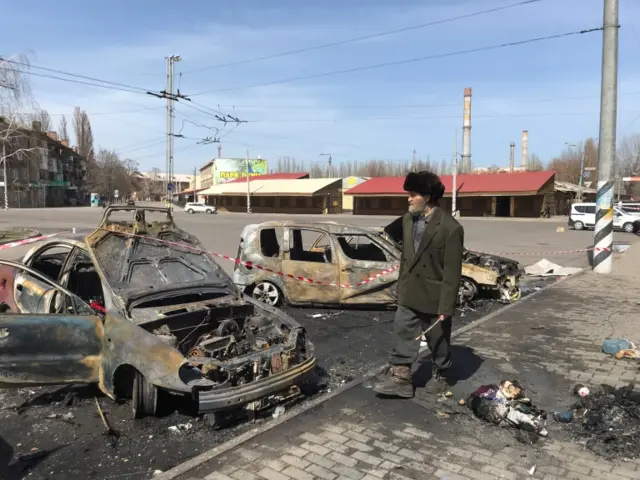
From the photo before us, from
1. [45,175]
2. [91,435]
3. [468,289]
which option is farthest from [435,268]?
[45,175]

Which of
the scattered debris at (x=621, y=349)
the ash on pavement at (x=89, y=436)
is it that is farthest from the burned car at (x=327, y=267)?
the scattered debris at (x=621, y=349)

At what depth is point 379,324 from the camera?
7.65 m

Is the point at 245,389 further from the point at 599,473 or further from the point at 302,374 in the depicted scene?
the point at 599,473

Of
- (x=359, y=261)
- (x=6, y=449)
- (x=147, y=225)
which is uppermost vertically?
(x=147, y=225)

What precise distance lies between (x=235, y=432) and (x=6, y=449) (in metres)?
1.75

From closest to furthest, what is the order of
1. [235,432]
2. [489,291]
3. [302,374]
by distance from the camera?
[235,432] < [302,374] < [489,291]

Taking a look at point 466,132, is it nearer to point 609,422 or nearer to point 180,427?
point 609,422

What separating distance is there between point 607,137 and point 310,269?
29.8 feet

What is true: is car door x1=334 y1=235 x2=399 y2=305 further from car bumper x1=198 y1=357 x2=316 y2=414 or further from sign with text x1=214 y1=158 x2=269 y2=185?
sign with text x1=214 y1=158 x2=269 y2=185

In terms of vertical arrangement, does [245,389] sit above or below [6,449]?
above

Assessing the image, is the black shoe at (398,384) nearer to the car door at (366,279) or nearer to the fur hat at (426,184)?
the fur hat at (426,184)

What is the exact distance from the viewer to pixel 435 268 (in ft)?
14.2

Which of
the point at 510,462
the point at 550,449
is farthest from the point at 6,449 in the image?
the point at 550,449

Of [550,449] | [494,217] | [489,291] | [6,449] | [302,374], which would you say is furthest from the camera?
[494,217]
